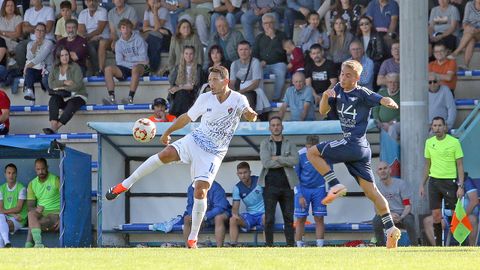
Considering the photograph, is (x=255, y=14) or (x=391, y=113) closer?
(x=391, y=113)

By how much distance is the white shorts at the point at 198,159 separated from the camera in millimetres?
13242

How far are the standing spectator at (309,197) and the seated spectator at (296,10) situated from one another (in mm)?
3668

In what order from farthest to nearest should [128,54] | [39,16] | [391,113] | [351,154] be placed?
1. [39,16]
2. [128,54]
3. [391,113]
4. [351,154]

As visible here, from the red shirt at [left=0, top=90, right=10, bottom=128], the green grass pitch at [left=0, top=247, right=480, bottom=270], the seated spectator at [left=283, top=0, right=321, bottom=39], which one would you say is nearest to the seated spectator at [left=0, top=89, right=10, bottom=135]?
the red shirt at [left=0, top=90, right=10, bottom=128]

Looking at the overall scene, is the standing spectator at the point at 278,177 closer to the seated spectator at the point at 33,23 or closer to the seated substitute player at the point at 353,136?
the seated substitute player at the point at 353,136

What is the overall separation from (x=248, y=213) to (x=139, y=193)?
8.04ft

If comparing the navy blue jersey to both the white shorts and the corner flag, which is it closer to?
the white shorts

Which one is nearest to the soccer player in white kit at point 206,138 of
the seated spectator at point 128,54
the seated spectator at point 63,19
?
the seated spectator at point 128,54

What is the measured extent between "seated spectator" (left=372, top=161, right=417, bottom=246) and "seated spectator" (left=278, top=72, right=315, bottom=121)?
2.06 meters

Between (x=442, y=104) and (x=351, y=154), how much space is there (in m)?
6.78

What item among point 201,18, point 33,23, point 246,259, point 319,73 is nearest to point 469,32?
point 319,73

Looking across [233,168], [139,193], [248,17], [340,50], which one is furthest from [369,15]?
[139,193]

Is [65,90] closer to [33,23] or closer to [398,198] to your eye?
[33,23]

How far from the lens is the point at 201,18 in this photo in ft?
71.1
